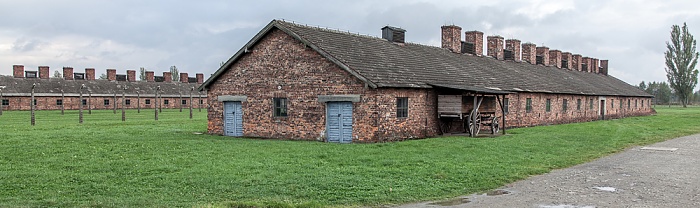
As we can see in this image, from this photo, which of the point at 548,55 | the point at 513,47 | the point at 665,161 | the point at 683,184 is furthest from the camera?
the point at 548,55

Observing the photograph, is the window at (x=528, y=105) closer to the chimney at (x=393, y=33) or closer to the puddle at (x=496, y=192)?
the chimney at (x=393, y=33)

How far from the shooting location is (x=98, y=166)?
41.7 ft

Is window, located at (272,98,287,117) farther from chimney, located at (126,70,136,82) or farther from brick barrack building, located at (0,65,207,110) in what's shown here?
chimney, located at (126,70,136,82)

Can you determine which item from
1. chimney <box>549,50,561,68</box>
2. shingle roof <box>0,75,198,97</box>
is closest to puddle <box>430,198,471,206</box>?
chimney <box>549,50,561,68</box>

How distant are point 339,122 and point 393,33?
31.8ft

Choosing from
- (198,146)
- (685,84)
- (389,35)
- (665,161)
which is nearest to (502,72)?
(389,35)

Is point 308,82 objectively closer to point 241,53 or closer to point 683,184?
point 241,53

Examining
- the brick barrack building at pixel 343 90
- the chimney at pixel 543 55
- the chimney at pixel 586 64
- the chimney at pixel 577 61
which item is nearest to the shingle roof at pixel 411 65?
the brick barrack building at pixel 343 90

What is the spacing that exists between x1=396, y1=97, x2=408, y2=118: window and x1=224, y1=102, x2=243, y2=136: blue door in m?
6.65

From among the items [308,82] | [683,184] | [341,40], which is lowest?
[683,184]

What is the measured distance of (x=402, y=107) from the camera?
20.8 meters

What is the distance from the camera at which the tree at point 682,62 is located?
81.1 meters

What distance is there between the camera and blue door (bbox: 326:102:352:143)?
2008 cm

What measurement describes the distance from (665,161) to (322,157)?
8.79m
